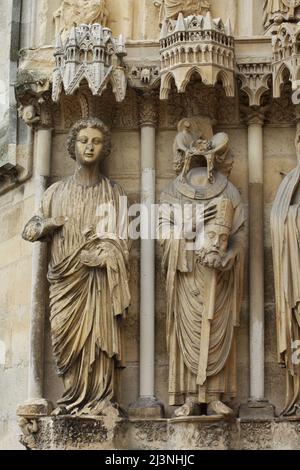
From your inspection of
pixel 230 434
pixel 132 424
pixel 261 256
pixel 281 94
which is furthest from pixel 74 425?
pixel 281 94

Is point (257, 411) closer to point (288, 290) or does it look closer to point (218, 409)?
point (218, 409)

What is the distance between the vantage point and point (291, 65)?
11.5 metres

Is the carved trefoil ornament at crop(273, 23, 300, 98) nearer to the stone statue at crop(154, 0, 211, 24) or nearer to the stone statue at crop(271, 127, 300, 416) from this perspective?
the stone statue at crop(154, 0, 211, 24)

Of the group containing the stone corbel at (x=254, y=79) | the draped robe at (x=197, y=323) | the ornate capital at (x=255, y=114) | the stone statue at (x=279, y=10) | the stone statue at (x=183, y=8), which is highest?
the stone statue at (x=183, y=8)

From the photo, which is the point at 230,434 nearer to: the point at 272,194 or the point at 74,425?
the point at 74,425

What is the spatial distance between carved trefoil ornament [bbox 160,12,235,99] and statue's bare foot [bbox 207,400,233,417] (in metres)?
2.72

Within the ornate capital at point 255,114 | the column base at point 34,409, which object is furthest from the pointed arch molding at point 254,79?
the column base at point 34,409

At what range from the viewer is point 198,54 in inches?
459

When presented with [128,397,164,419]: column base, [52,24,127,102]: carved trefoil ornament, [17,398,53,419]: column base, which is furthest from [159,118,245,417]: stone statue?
[17,398,53,419]: column base

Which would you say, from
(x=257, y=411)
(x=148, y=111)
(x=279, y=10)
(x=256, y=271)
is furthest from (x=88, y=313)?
(x=279, y=10)

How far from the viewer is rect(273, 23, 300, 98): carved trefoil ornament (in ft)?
37.8

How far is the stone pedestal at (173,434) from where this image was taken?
11078 mm

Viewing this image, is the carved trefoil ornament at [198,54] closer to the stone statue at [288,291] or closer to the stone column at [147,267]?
the stone column at [147,267]

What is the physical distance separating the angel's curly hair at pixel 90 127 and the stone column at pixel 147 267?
1.23 ft
